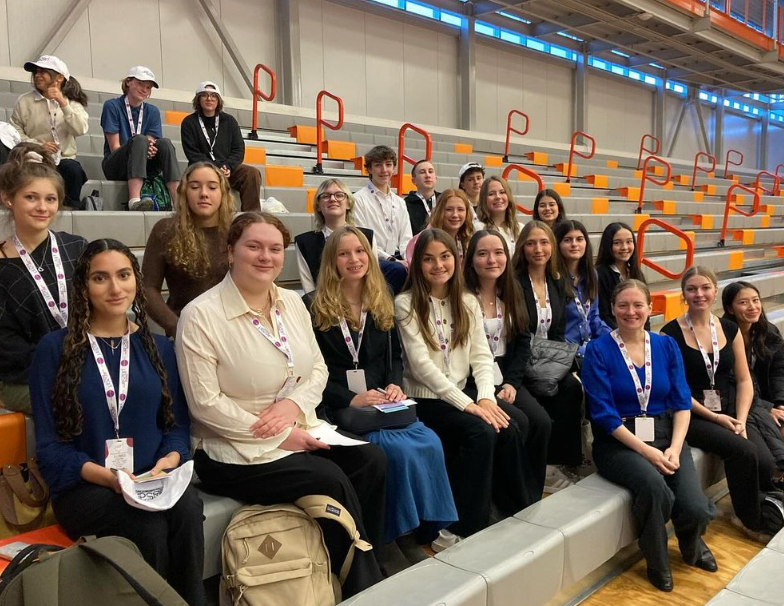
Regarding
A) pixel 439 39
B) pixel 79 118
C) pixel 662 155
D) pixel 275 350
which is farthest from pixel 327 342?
pixel 662 155

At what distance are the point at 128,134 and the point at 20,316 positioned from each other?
2417 millimetres

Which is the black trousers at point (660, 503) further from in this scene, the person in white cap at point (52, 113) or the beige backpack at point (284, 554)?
the person in white cap at point (52, 113)

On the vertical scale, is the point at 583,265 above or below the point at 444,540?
above

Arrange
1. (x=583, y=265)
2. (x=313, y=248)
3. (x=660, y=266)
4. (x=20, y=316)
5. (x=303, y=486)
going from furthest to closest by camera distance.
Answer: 1. (x=660, y=266)
2. (x=583, y=265)
3. (x=313, y=248)
4. (x=20, y=316)
5. (x=303, y=486)

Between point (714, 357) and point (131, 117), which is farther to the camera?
point (131, 117)

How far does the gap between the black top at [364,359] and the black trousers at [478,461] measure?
0.19 meters

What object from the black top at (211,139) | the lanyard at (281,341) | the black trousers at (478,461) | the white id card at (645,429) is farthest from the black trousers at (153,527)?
the black top at (211,139)

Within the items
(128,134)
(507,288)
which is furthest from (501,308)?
(128,134)

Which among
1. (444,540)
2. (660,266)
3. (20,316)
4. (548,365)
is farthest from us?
(660,266)

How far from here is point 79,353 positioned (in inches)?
71.4

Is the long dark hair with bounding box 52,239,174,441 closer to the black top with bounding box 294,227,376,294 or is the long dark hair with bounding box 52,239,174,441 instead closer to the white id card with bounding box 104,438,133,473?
the white id card with bounding box 104,438,133,473

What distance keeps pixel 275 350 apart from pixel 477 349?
3.27 feet

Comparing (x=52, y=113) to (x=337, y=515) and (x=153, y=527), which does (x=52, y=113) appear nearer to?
(x=153, y=527)

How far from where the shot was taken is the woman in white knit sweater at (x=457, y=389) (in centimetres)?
245
